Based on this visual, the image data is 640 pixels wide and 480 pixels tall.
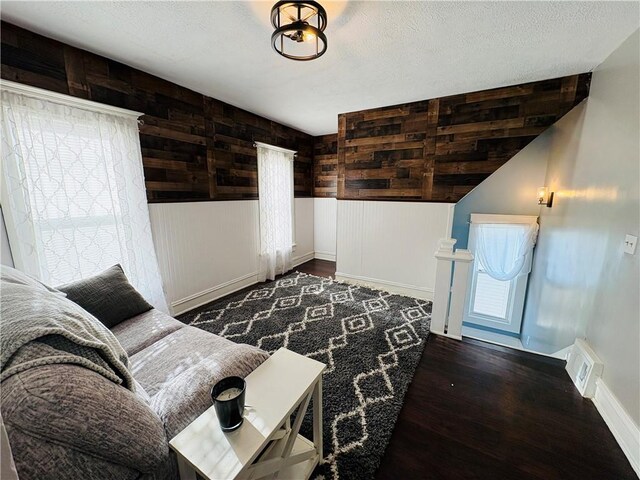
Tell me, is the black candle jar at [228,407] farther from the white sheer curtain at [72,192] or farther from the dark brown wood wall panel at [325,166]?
the dark brown wood wall panel at [325,166]

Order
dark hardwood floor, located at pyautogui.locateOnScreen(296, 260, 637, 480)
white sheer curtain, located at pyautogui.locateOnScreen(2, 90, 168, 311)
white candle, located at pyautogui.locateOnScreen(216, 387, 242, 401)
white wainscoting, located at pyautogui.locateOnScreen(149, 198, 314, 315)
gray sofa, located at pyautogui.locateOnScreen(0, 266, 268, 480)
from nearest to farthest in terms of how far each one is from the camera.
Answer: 1. gray sofa, located at pyautogui.locateOnScreen(0, 266, 268, 480)
2. white candle, located at pyautogui.locateOnScreen(216, 387, 242, 401)
3. dark hardwood floor, located at pyautogui.locateOnScreen(296, 260, 637, 480)
4. white sheer curtain, located at pyautogui.locateOnScreen(2, 90, 168, 311)
5. white wainscoting, located at pyautogui.locateOnScreen(149, 198, 314, 315)

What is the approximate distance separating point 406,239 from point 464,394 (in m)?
1.91

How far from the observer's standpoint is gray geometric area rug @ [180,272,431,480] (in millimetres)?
1390

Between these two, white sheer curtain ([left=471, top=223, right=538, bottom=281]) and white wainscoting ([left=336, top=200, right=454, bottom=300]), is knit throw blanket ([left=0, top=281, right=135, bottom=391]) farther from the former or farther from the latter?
white sheer curtain ([left=471, top=223, right=538, bottom=281])

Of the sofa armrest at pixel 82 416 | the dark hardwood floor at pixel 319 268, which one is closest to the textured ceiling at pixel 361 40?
the sofa armrest at pixel 82 416

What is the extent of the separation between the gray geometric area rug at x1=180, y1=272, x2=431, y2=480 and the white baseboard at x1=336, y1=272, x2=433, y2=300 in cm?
16

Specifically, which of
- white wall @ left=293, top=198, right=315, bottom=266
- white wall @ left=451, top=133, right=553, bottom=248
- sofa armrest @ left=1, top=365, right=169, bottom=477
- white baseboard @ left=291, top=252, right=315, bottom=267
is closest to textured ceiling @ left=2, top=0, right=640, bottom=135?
white wall @ left=451, top=133, right=553, bottom=248

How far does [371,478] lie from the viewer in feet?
3.96

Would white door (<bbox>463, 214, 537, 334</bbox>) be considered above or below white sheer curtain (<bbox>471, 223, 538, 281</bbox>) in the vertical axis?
below

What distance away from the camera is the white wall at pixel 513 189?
3.17m

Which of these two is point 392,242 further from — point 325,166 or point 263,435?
point 263,435

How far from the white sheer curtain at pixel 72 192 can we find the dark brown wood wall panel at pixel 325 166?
3044mm

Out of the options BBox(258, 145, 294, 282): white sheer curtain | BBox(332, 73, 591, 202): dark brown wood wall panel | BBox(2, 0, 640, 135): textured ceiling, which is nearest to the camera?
BBox(2, 0, 640, 135): textured ceiling

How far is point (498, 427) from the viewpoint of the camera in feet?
4.86
